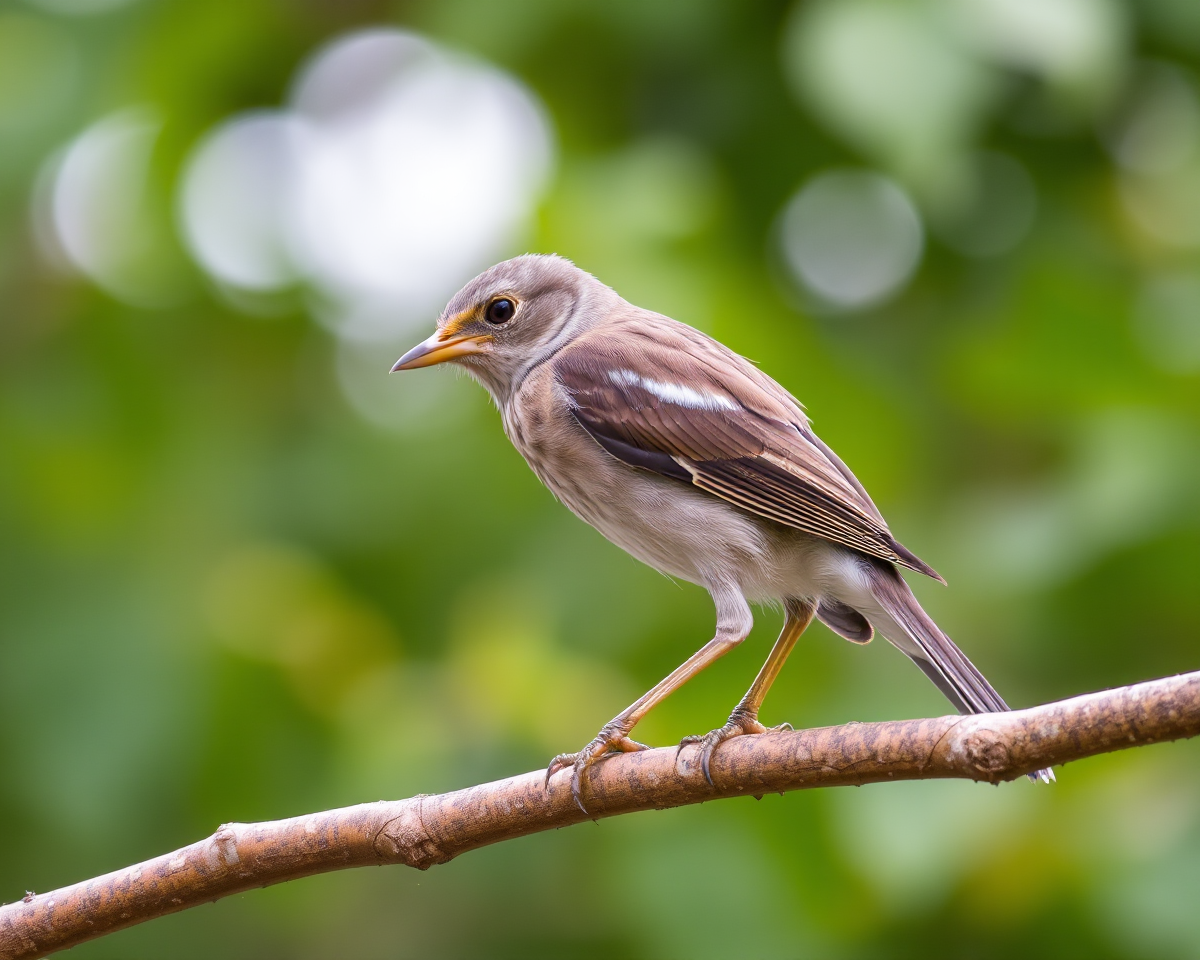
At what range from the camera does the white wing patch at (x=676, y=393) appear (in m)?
4.35

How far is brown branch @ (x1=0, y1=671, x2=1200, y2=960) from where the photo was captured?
2.72 metres

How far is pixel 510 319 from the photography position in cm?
497

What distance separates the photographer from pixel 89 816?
18.1ft

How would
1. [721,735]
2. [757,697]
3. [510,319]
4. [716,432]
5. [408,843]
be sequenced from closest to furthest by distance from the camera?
[408,843], [721,735], [757,697], [716,432], [510,319]

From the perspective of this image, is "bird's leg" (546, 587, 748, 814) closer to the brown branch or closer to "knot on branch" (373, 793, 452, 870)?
the brown branch

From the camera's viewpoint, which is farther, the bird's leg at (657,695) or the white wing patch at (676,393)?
the white wing patch at (676,393)

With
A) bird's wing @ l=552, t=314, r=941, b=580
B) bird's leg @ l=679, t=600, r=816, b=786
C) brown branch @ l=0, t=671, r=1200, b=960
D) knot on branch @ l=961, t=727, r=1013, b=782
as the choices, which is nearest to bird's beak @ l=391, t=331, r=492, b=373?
bird's wing @ l=552, t=314, r=941, b=580

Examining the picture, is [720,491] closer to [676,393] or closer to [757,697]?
[676,393]

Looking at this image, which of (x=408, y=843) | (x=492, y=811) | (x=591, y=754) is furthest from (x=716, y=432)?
(x=408, y=843)

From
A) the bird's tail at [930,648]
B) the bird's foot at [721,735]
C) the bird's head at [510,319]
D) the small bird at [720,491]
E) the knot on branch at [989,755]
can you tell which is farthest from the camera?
the bird's head at [510,319]

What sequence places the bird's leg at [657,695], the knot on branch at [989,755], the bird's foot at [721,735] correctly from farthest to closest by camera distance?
1. the bird's leg at [657,695]
2. the bird's foot at [721,735]
3. the knot on branch at [989,755]

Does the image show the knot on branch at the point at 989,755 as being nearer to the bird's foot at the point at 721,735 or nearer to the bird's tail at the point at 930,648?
the bird's foot at the point at 721,735

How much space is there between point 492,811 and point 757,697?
113cm

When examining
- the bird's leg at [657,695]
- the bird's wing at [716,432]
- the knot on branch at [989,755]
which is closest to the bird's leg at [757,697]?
the bird's leg at [657,695]
